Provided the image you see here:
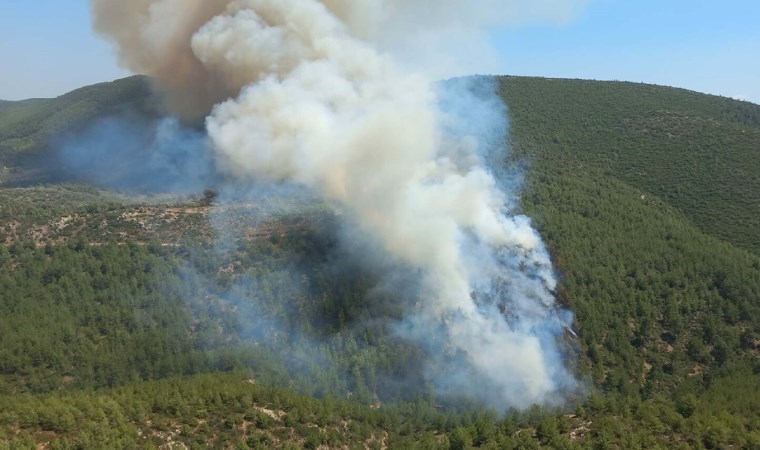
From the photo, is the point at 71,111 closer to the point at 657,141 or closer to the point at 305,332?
the point at 305,332

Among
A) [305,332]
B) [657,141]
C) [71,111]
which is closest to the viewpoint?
[305,332]

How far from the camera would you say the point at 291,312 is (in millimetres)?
36969

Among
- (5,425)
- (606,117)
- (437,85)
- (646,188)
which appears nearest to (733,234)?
(646,188)

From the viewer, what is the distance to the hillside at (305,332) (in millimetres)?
24844

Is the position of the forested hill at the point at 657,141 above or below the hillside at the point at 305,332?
above

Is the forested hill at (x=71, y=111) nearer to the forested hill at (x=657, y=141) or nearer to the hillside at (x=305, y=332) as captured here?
the hillside at (x=305, y=332)

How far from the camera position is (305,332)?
3509cm

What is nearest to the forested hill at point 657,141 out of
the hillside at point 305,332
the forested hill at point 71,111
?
the hillside at point 305,332

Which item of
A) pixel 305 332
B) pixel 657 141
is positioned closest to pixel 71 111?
pixel 305 332

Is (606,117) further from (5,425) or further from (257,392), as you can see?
(5,425)

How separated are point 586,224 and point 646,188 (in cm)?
2521

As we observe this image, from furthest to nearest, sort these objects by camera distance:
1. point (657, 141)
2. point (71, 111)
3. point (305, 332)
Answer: point (71, 111)
point (657, 141)
point (305, 332)

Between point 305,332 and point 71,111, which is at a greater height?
point 71,111

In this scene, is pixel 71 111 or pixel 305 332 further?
pixel 71 111
